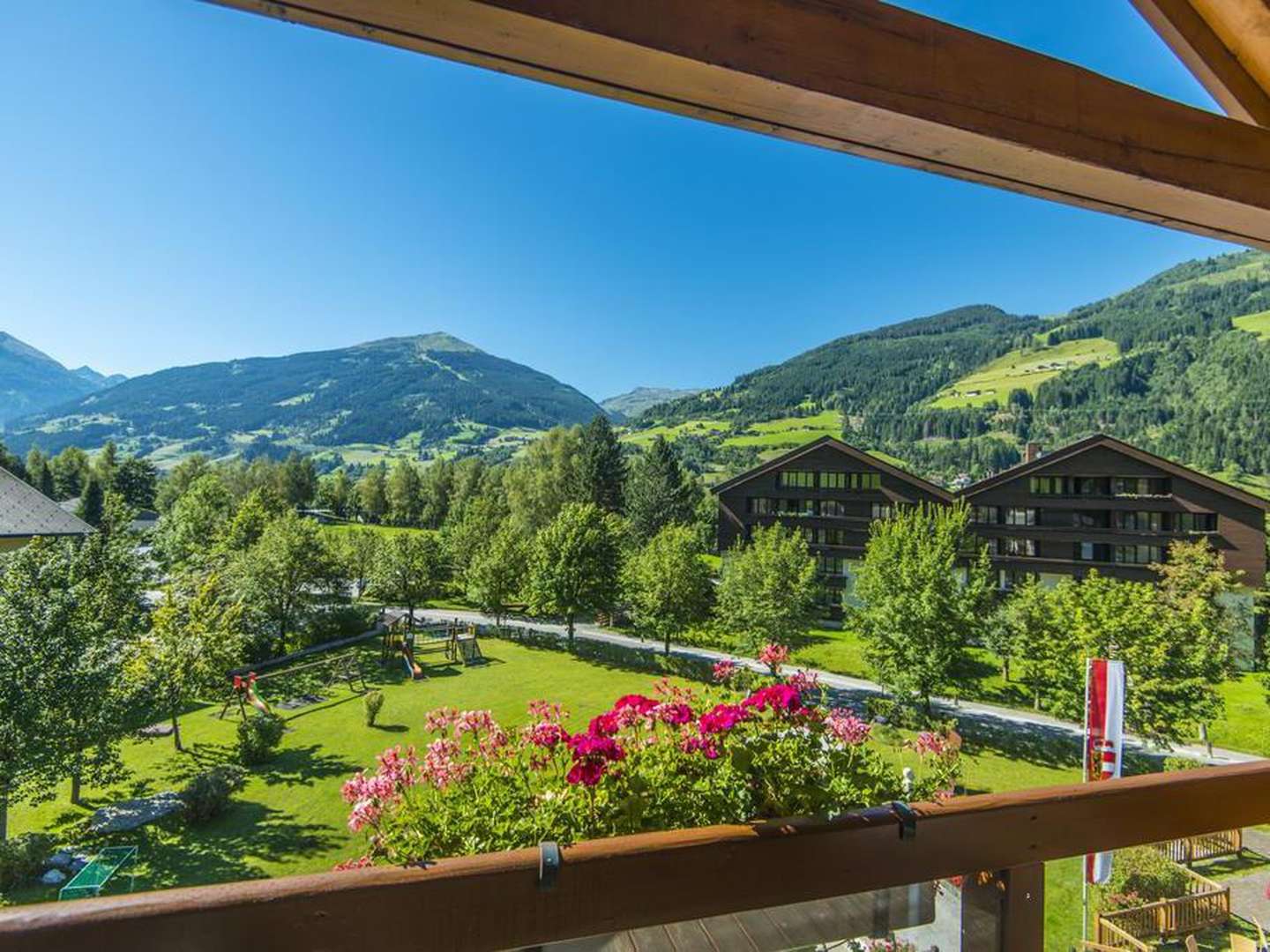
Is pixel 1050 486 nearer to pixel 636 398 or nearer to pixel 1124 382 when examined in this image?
pixel 1124 382

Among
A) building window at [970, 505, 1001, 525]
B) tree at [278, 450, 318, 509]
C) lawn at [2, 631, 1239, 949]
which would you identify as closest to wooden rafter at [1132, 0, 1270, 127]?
lawn at [2, 631, 1239, 949]

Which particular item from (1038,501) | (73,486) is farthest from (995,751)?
(73,486)

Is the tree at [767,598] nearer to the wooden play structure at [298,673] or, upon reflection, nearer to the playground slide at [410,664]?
the playground slide at [410,664]

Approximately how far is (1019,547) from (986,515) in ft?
4.26

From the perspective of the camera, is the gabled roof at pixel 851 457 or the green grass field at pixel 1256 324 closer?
the green grass field at pixel 1256 324

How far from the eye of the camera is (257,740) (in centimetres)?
1029

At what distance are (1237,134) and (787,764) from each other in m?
1.26

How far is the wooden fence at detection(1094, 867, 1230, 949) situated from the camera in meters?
2.95

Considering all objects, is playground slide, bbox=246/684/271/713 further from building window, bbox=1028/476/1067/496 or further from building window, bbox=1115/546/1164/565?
building window, bbox=1115/546/1164/565

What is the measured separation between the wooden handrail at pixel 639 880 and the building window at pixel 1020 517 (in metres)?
20.0

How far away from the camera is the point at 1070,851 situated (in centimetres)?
84

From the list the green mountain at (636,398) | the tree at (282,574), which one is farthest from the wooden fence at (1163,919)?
the green mountain at (636,398)

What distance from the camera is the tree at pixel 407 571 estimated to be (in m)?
20.0

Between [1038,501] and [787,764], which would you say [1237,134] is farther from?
[1038,501]
